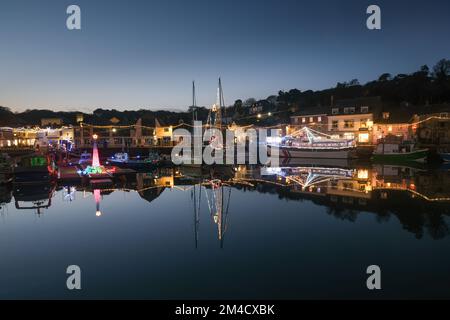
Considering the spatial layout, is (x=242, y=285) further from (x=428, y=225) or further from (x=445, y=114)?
(x=445, y=114)

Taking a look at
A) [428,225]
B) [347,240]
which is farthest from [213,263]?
[428,225]

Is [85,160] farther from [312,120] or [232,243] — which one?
[312,120]

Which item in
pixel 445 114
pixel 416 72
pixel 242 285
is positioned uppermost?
pixel 416 72

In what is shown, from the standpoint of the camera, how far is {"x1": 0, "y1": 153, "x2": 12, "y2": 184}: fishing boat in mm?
25097

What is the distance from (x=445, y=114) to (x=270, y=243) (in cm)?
4188

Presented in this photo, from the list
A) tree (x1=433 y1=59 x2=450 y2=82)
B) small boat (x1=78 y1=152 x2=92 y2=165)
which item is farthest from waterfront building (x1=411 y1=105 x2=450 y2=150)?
small boat (x1=78 y1=152 x2=92 y2=165)

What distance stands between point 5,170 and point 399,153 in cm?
4200

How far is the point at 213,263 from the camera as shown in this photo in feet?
30.5

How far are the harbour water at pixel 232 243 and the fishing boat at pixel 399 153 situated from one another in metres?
18.0

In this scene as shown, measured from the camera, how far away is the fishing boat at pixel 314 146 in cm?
4252

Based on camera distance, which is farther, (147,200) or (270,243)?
(147,200)

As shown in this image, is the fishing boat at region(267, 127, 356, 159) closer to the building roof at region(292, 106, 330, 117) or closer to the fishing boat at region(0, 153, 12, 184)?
Result: the building roof at region(292, 106, 330, 117)

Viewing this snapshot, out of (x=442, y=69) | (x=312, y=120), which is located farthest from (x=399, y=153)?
(x=442, y=69)
